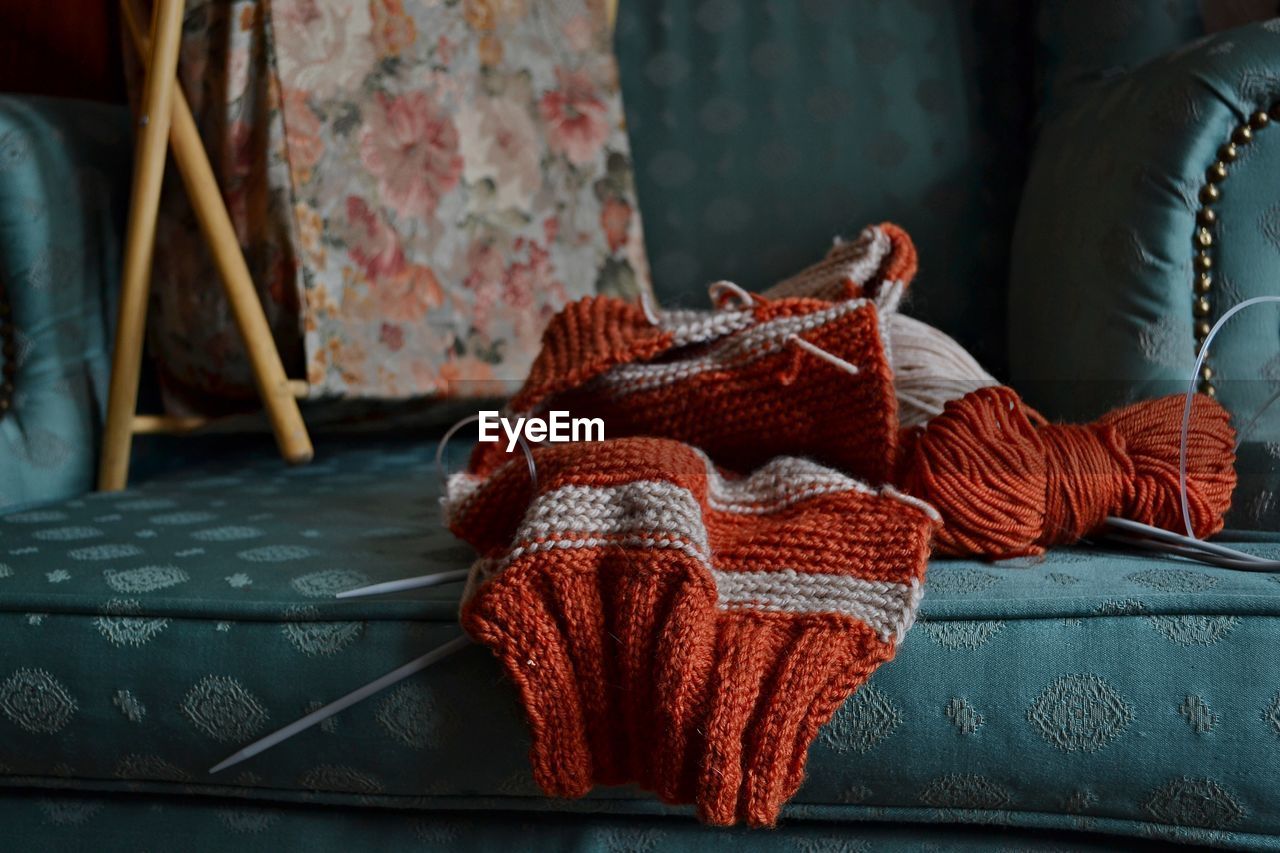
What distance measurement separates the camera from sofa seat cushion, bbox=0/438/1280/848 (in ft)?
1.57

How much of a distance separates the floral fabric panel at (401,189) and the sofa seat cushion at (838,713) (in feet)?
1.25

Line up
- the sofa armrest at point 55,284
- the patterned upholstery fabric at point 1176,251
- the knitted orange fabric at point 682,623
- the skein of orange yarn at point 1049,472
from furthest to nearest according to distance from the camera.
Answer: the sofa armrest at point 55,284, the patterned upholstery fabric at point 1176,251, the skein of orange yarn at point 1049,472, the knitted orange fabric at point 682,623

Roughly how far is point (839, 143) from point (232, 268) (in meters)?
→ 0.66

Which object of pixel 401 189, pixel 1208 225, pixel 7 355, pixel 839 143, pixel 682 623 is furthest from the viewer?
pixel 839 143

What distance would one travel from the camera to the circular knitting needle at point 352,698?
19.9 inches

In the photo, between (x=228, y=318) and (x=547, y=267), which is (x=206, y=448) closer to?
(x=228, y=318)

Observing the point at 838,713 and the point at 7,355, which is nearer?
the point at 838,713

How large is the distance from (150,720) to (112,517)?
0.28 metres

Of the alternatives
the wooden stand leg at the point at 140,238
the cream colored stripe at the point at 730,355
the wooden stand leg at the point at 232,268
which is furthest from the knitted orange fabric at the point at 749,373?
the wooden stand leg at the point at 140,238

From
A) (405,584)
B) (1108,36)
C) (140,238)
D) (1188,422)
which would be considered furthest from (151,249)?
(1108,36)

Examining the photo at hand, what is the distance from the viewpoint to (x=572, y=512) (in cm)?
51

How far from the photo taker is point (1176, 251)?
0.70m

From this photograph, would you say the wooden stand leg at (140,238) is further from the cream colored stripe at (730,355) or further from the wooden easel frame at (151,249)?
the cream colored stripe at (730,355)

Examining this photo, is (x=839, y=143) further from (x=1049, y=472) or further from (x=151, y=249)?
(x=151, y=249)
